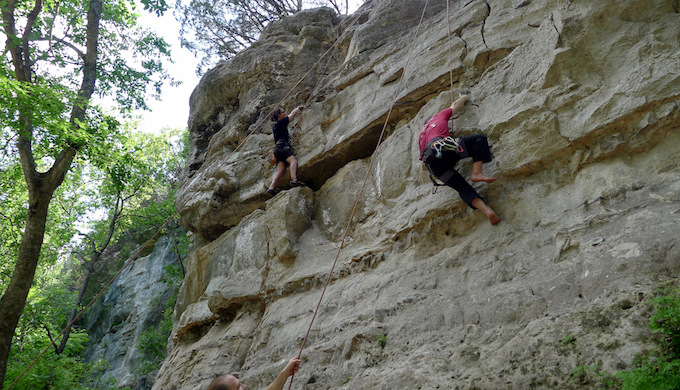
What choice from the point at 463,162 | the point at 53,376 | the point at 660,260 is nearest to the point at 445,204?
the point at 463,162

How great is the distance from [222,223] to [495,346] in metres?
6.98

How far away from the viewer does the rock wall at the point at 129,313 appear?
17.4m

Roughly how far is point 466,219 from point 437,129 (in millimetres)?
1126

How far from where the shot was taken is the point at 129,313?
19.5 m

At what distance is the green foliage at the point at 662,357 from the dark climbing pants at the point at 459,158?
7.49 ft

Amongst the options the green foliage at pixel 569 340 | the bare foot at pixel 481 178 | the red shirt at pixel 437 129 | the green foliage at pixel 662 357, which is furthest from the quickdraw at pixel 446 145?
the green foliage at pixel 662 357

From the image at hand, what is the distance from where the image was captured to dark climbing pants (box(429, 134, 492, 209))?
5.46 meters

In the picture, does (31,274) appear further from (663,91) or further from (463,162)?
(663,91)

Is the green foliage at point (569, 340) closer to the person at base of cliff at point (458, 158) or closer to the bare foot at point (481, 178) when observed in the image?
the person at base of cliff at point (458, 158)

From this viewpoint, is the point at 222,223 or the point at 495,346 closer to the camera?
the point at 495,346

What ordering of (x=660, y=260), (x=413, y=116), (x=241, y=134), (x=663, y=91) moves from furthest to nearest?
(x=241, y=134)
(x=413, y=116)
(x=663, y=91)
(x=660, y=260)

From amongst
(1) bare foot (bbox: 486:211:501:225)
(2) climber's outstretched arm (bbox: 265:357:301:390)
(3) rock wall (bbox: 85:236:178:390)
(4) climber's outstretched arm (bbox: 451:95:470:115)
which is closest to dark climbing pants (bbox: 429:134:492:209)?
(1) bare foot (bbox: 486:211:501:225)

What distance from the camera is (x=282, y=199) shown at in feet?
27.9

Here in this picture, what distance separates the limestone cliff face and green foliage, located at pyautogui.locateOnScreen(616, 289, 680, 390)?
13cm
